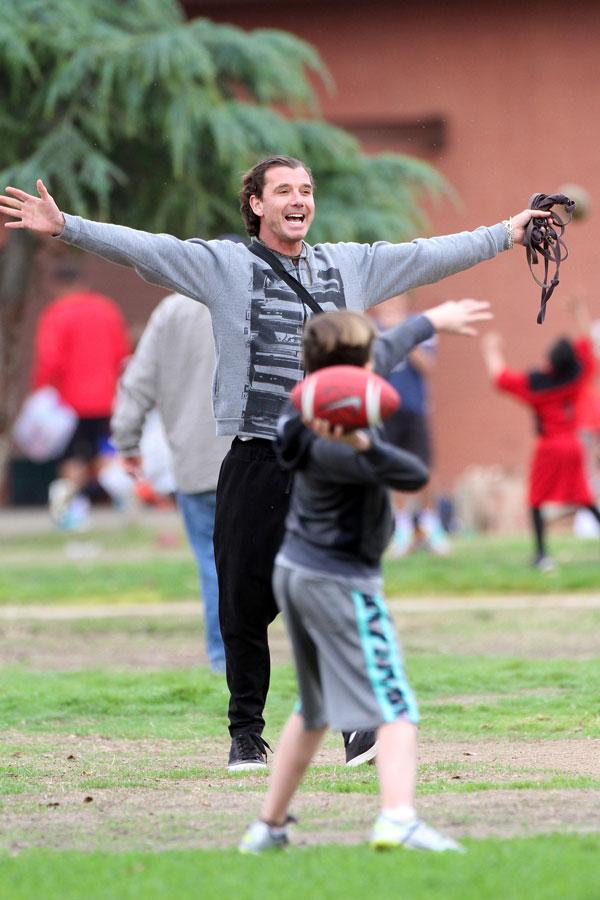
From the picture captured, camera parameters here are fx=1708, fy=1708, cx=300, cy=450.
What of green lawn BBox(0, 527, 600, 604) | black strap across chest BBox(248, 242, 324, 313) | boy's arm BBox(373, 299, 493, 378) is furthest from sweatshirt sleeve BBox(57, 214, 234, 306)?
green lawn BBox(0, 527, 600, 604)

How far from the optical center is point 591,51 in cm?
1806

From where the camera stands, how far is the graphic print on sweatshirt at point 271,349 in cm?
589

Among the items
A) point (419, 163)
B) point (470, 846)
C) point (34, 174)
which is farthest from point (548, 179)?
point (470, 846)

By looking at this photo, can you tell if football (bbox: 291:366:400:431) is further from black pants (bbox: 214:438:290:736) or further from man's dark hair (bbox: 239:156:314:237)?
man's dark hair (bbox: 239:156:314:237)

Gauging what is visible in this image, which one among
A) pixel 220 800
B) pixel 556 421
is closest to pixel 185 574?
pixel 556 421

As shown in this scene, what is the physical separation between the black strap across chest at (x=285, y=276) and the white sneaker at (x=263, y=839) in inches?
76.9

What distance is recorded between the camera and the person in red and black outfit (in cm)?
1276

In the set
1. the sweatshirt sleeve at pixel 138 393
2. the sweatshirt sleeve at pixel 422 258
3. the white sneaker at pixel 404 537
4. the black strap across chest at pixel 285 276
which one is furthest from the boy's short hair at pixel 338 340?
the white sneaker at pixel 404 537

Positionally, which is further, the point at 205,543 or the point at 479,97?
the point at 479,97

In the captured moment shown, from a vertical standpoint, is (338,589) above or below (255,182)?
below

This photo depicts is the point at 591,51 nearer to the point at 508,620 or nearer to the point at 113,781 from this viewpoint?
the point at 508,620

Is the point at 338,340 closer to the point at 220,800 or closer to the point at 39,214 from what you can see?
the point at 39,214

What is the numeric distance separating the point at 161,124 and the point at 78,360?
10.0ft

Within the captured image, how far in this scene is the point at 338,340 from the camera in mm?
4605
